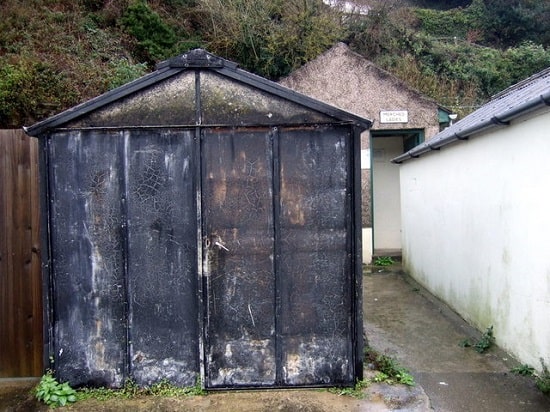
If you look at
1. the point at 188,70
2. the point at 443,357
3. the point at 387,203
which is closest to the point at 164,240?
the point at 188,70

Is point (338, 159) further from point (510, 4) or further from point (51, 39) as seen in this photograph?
point (510, 4)

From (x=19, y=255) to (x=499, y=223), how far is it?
529 centimetres

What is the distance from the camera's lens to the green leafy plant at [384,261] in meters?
11.5

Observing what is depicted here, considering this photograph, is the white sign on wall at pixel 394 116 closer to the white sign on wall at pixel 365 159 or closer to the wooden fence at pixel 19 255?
the white sign on wall at pixel 365 159

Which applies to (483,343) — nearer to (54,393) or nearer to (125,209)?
(125,209)

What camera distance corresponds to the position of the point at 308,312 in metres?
4.07

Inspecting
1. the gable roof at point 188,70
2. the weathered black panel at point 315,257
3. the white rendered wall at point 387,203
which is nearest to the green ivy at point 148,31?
the white rendered wall at point 387,203

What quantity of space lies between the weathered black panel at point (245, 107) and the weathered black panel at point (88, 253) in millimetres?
900

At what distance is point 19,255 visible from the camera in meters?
4.23

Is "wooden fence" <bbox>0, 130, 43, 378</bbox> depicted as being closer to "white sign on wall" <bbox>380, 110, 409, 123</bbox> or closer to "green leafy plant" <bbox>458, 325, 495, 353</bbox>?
"green leafy plant" <bbox>458, 325, 495, 353</bbox>

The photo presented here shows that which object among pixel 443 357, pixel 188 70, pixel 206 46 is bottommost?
pixel 443 357

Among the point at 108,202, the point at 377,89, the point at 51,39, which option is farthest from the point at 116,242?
the point at 377,89

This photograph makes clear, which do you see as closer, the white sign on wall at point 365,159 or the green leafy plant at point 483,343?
the green leafy plant at point 483,343

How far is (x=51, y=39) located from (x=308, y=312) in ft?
30.9
